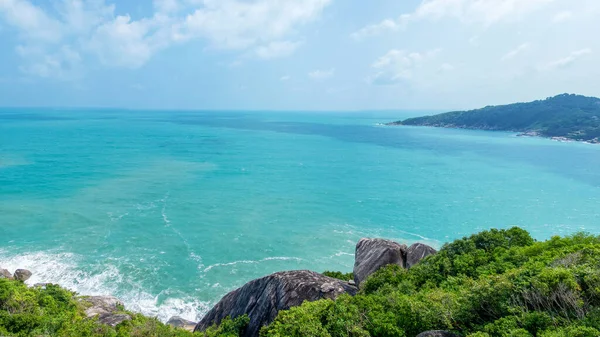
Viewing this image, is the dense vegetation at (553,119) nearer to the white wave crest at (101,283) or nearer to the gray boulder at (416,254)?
the gray boulder at (416,254)

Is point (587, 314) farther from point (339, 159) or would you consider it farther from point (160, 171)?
point (339, 159)

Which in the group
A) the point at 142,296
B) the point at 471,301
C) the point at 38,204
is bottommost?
the point at 142,296

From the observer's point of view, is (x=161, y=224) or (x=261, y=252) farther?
(x=161, y=224)

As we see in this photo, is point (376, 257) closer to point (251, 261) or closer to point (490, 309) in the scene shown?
point (490, 309)

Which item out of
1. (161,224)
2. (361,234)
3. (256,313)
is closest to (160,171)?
(161,224)

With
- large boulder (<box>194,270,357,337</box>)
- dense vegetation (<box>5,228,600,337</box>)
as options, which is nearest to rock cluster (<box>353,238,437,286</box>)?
dense vegetation (<box>5,228,600,337</box>)

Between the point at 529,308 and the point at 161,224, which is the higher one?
the point at 529,308
